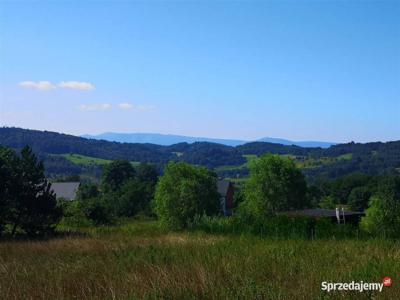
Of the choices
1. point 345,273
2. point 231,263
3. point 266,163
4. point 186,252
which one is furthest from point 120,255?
point 266,163

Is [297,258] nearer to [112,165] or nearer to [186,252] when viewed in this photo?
[186,252]

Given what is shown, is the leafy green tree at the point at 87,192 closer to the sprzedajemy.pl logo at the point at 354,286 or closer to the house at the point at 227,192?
the house at the point at 227,192

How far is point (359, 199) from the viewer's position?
10700 cm

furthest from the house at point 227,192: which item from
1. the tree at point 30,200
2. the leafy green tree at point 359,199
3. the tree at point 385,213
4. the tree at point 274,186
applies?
the tree at point 30,200

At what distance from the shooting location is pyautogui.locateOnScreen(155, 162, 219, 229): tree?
A: 195 ft

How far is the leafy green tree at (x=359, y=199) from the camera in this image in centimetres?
10631

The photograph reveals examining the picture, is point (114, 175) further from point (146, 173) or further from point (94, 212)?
point (94, 212)

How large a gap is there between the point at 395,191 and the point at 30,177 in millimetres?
89029

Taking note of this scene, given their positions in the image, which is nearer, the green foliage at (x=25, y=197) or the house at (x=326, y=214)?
the green foliage at (x=25, y=197)

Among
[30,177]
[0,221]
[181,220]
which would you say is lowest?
[181,220]

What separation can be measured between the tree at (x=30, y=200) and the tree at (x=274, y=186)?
41.7 meters

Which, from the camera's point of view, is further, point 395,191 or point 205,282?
point 395,191

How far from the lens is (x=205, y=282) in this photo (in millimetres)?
5430

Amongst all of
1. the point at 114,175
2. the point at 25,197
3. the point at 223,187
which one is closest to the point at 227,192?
the point at 223,187
